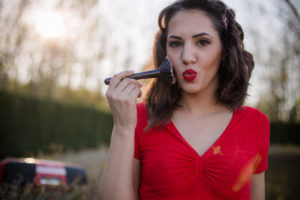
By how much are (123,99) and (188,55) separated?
51cm

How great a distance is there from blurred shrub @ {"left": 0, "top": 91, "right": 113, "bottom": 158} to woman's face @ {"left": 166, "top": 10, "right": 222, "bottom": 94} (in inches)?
277

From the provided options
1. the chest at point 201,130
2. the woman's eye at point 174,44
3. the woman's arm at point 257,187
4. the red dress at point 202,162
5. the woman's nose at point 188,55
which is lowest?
the woman's arm at point 257,187

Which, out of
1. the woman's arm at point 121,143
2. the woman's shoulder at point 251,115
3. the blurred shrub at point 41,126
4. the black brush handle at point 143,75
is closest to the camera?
the woman's arm at point 121,143

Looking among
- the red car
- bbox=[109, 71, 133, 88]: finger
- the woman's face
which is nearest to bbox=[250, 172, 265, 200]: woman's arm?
the woman's face

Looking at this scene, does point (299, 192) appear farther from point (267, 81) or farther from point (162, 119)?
point (267, 81)

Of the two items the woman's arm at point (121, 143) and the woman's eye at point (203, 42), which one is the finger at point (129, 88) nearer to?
the woman's arm at point (121, 143)

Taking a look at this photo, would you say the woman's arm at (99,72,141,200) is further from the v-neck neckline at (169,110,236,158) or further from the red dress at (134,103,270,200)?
the v-neck neckline at (169,110,236,158)

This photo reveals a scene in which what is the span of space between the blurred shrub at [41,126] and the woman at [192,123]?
6857mm

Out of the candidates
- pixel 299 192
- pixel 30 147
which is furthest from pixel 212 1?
pixel 30 147

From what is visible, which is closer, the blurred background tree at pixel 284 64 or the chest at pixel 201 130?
the chest at pixel 201 130

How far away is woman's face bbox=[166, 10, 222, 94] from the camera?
164cm

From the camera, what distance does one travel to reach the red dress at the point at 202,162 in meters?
1.49

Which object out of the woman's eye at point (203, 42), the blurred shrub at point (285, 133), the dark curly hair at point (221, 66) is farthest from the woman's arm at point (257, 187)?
the blurred shrub at point (285, 133)

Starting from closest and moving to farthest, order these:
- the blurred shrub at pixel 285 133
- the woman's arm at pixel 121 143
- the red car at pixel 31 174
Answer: the woman's arm at pixel 121 143, the red car at pixel 31 174, the blurred shrub at pixel 285 133
